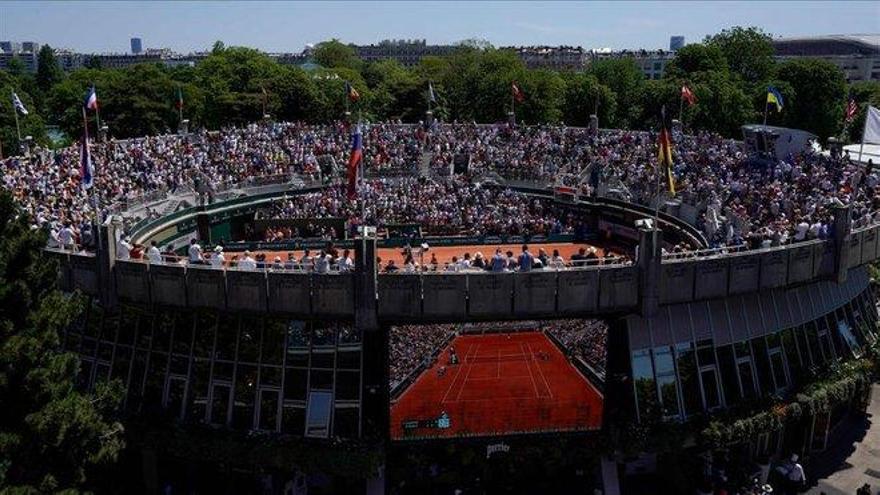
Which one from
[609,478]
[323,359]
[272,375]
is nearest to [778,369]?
[609,478]

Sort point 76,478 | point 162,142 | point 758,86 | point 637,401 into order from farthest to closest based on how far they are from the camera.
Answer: point 758,86 < point 162,142 < point 637,401 < point 76,478

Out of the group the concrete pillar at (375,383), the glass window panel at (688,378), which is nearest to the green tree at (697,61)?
A: the glass window panel at (688,378)

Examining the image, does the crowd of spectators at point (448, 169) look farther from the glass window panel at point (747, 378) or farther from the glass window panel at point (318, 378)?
the glass window panel at point (318, 378)

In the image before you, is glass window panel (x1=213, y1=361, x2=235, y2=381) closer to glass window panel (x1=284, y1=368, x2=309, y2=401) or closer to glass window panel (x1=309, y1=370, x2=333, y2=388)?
glass window panel (x1=284, y1=368, x2=309, y2=401)

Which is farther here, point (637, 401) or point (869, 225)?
point (869, 225)

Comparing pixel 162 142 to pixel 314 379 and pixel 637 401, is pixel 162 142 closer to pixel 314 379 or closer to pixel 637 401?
pixel 314 379

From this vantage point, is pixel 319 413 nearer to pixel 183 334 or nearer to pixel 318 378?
pixel 318 378

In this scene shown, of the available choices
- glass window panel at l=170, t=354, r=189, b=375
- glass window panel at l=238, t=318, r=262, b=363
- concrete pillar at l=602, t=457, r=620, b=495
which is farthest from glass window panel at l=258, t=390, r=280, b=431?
concrete pillar at l=602, t=457, r=620, b=495

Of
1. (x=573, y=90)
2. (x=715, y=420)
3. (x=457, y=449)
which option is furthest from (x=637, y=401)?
(x=573, y=90)
